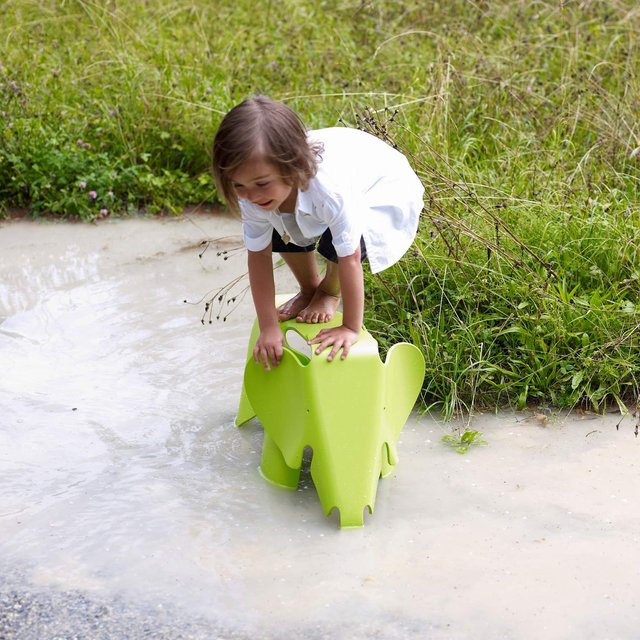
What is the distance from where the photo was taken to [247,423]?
3051mm

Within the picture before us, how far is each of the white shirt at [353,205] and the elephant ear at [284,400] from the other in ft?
1.13

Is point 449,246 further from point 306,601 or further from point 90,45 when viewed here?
point 90,45

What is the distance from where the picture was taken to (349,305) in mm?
2623

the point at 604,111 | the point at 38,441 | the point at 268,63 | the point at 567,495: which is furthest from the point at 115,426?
the point at 268,63

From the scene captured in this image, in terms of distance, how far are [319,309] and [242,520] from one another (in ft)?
2.26

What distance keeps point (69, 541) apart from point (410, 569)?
855 millimetres

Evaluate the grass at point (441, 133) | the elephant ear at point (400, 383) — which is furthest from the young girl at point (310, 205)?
the grass at point (441, 133)

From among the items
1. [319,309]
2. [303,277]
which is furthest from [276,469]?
[303,277]

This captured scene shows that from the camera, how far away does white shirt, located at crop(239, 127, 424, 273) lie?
260cm

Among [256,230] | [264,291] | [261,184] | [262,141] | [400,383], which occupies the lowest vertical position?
[400,383]

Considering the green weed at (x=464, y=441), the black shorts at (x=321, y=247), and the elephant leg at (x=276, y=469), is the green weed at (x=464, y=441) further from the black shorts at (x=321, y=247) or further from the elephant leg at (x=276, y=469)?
the black shorts at (x=321, y=247)

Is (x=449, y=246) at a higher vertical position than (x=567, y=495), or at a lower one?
higher

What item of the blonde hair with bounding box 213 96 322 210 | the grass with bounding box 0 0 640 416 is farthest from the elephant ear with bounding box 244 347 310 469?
the grass with bounding box 0 0 640 416

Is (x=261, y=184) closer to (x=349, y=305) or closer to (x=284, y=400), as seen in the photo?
(x=349, y=305)
